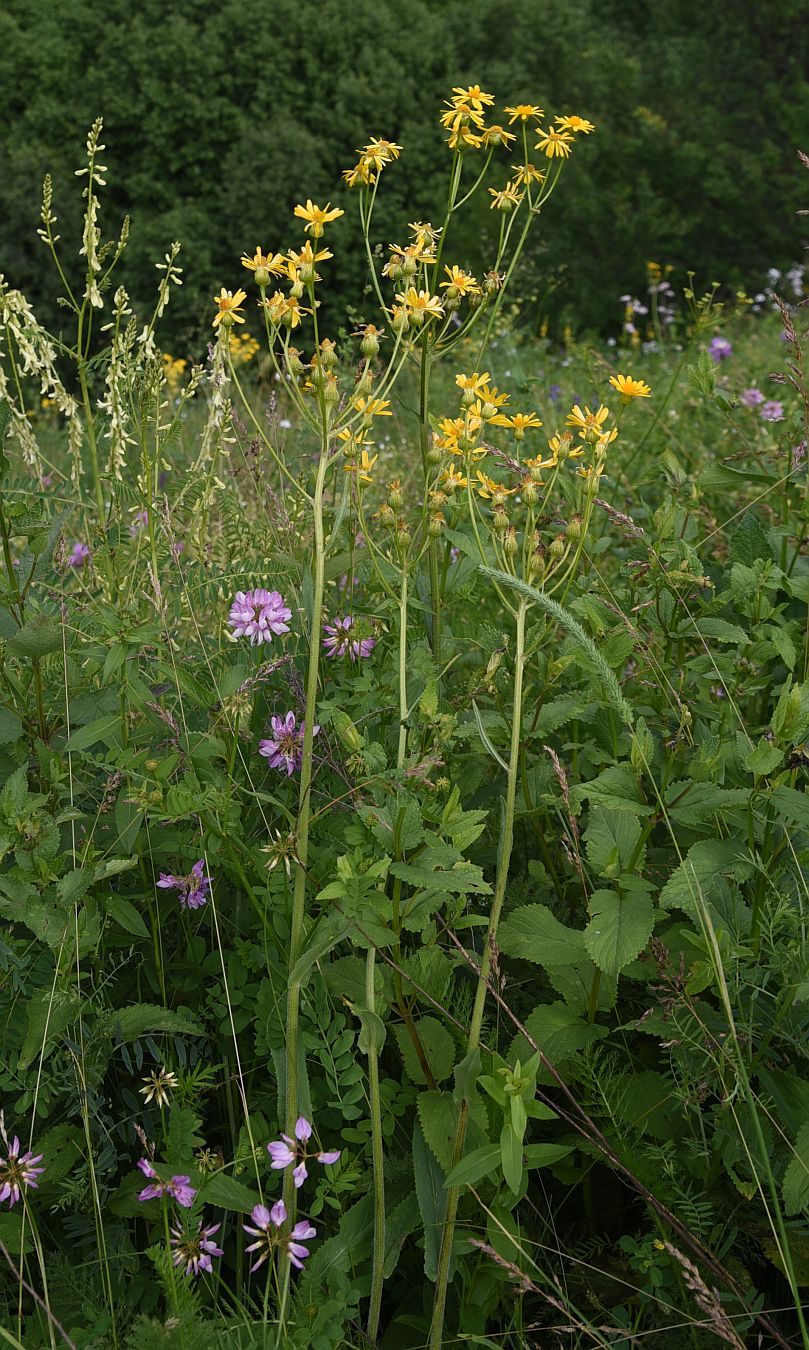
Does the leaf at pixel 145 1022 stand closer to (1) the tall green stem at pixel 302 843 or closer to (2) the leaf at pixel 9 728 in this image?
(1) the tall green stem at pixel 302 843

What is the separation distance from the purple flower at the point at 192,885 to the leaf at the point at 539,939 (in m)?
0.39

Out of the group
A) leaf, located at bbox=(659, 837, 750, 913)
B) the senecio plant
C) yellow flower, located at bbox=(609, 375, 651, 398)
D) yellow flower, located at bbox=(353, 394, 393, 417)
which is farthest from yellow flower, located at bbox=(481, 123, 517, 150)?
leaf, located at bbox=(659, 837, 750, 913)

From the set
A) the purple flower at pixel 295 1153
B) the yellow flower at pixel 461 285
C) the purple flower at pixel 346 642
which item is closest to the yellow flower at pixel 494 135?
the yellow flower at pixel 461 285

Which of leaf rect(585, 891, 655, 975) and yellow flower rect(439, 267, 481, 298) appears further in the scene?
yellow flower rect(439, 267, 481, 298)

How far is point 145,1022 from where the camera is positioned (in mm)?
1390

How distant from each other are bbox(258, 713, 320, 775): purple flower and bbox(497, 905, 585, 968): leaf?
35 cm

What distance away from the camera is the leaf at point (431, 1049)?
4.41 feet

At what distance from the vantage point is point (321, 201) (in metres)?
13.1

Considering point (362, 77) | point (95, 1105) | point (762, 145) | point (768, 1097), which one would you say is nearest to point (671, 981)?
point (768, 1097)

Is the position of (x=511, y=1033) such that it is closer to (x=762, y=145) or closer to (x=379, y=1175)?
(x=379, y=1175)

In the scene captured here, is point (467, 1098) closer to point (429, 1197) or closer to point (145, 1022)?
point (429, 1197)

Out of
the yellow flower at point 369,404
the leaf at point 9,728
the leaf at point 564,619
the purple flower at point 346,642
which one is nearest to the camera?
the leaf at point 564,619

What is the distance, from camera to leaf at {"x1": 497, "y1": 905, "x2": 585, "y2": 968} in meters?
1.35

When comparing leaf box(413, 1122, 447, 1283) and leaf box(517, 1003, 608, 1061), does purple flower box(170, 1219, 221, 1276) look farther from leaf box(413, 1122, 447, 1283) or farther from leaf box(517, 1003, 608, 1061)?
leaf box(517, 1003, 608, 1061)
